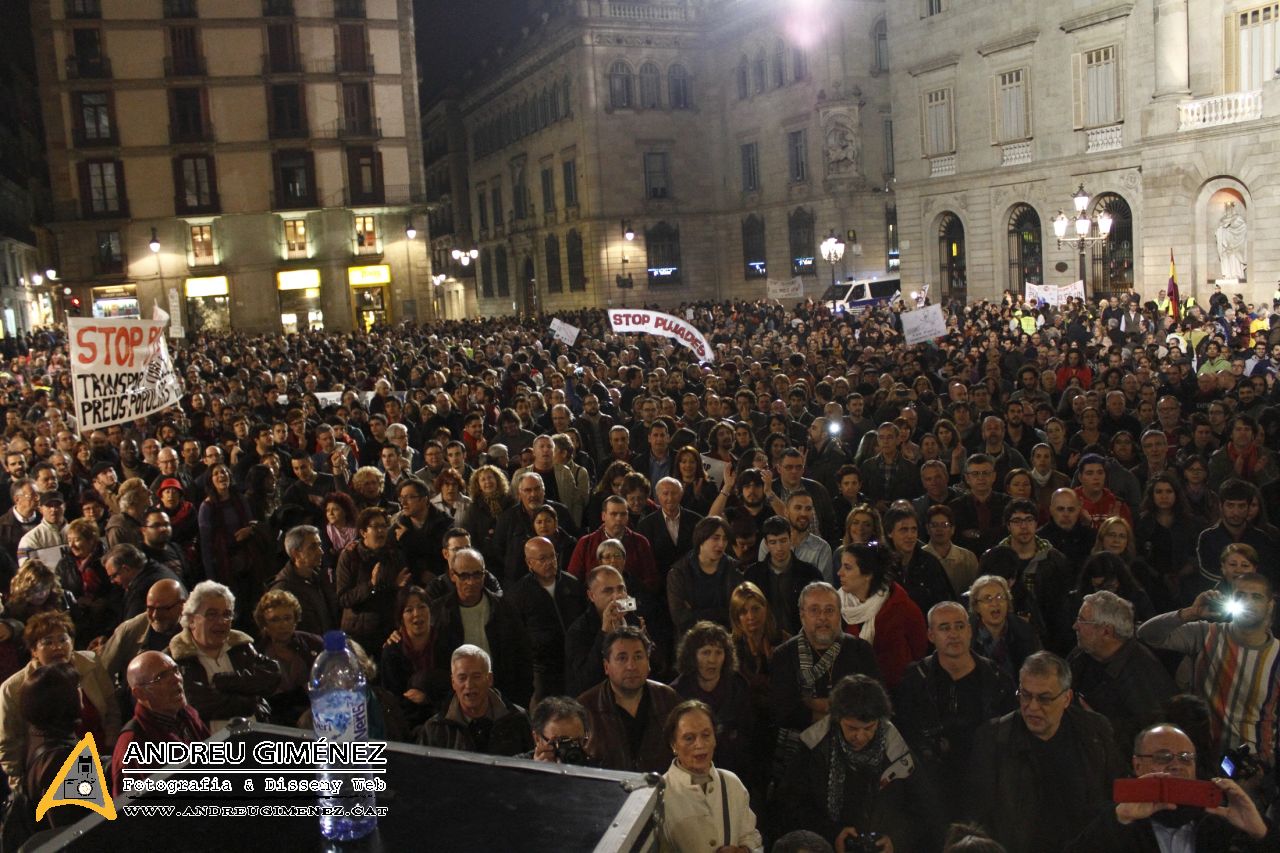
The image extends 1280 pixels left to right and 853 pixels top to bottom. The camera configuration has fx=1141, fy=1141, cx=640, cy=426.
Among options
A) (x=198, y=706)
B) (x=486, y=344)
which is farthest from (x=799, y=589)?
(x=486, y=344)

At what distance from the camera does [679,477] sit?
31.7ft

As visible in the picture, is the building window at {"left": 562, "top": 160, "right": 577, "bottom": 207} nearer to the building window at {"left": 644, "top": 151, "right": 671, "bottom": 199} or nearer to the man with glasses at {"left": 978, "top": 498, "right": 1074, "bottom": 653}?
the building window at {"left": 644, "top": 151, "right": 671, "bottom": 199}

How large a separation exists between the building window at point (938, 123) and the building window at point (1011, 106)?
192 centimetres

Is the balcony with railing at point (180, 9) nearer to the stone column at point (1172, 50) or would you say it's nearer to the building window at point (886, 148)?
the building window at point (886, 148)

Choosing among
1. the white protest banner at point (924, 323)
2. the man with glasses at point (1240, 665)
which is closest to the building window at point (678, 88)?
the white protest banner at point (924, 323)

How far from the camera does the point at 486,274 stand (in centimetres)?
6969

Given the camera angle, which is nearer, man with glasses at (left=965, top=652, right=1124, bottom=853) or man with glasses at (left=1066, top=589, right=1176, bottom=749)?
man with glasses at (left=965, top=652, right=1124, bottom=853)

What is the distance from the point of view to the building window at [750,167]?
49031mm

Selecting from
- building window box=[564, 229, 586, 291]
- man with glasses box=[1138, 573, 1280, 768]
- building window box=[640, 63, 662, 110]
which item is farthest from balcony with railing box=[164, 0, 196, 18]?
man with glasses box=[1138, 573, 1280, 768]

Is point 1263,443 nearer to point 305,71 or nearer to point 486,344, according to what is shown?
point 486,344

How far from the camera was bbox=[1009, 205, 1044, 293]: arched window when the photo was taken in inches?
1316

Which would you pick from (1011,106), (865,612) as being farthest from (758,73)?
(865,612)

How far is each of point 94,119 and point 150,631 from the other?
47.9 meters

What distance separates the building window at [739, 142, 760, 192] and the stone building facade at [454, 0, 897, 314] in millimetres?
74
